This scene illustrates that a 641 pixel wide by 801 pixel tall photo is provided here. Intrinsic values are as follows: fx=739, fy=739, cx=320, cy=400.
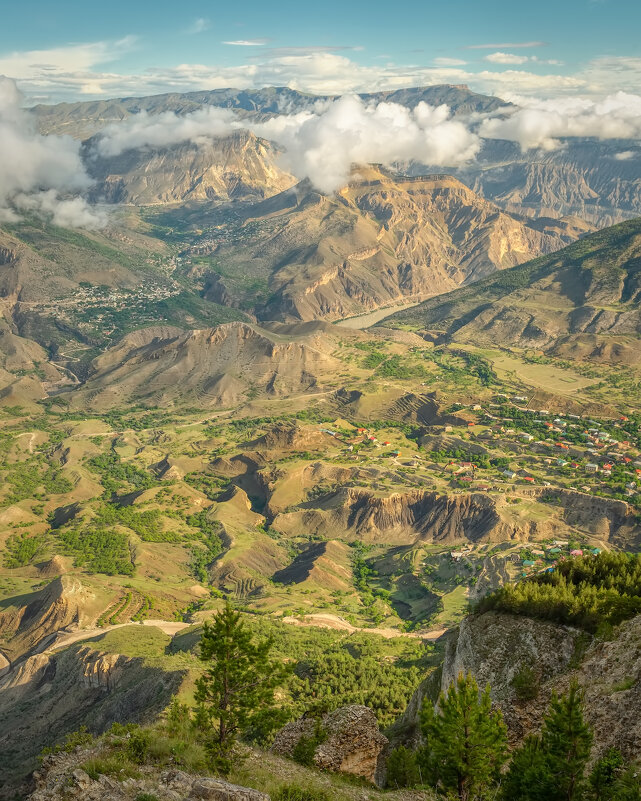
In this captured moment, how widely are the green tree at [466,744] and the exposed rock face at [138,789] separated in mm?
9648

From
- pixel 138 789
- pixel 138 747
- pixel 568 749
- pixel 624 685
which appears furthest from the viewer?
pixel 624 685

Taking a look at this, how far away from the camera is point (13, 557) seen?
12950 centimetres

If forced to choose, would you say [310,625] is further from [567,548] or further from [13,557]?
[13,557]

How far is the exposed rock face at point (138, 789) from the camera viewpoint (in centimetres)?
2975

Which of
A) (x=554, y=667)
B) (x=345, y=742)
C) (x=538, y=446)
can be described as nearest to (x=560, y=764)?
(x=554, y=667)

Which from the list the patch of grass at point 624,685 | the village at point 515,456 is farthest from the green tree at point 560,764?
the village at point 515,456

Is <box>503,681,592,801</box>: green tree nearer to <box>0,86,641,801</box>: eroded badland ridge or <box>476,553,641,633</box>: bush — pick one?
<box>0,86,641,801</box>: eroded badland ridge

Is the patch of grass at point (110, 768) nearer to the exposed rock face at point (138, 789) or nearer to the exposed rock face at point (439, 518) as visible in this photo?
the exposed rock face at point (138, 789)

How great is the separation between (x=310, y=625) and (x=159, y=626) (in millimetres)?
21127

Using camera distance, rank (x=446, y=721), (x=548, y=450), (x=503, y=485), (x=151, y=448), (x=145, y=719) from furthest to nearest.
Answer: (x=151, y=448), (x=548, y=450), (x=503, y=485), (x=145, y=719), (x=446, y=721)

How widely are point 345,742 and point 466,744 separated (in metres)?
11.2

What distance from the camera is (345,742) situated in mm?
44406

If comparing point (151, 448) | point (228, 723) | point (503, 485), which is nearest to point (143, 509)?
point (151, 448)

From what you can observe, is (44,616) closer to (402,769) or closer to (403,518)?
(403,518)
